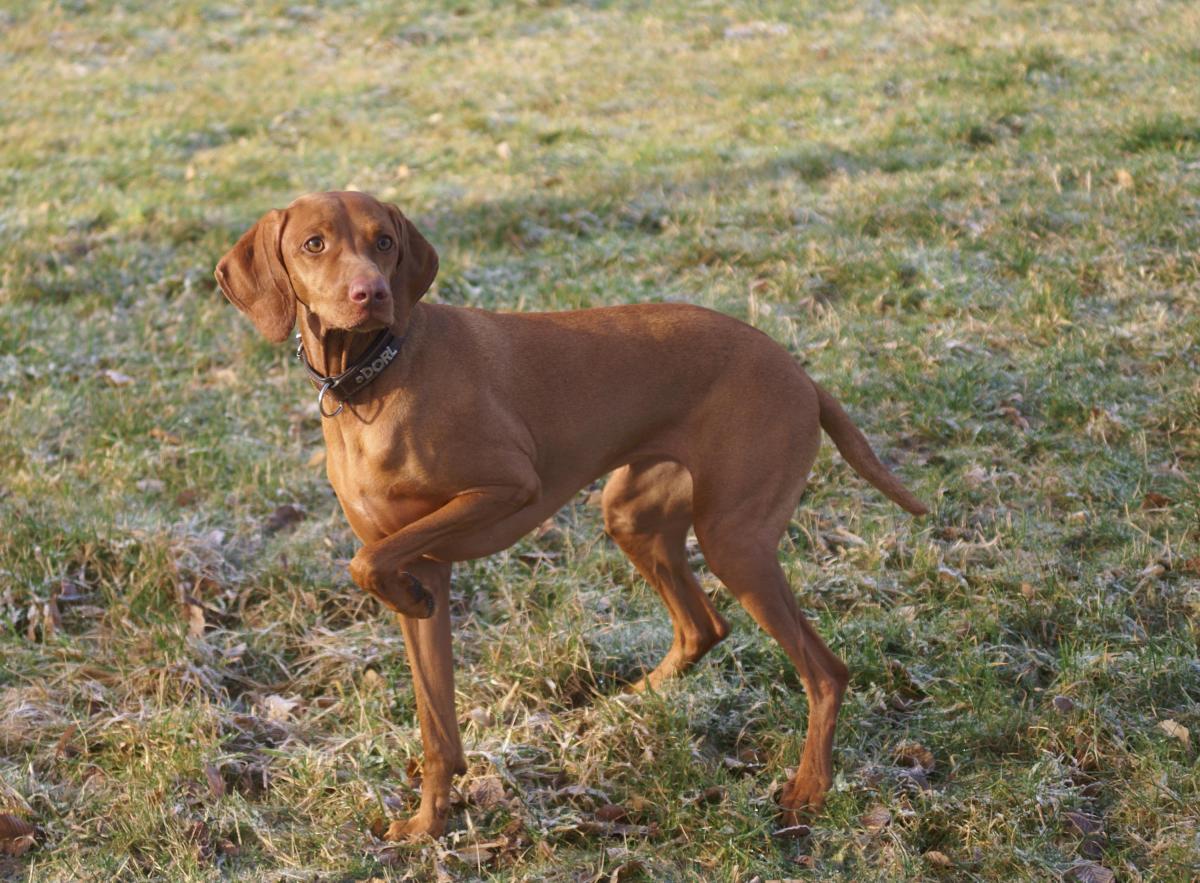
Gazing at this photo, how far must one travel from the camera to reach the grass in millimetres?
4285

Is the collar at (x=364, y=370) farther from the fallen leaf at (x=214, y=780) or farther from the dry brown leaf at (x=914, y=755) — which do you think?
the dry brown leaf at (x=914, y=755)

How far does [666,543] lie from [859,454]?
78 centimetres

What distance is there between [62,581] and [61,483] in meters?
0.93

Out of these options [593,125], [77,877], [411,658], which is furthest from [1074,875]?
[593,125]

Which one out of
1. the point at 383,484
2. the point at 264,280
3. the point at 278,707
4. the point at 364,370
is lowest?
the point at 278,707

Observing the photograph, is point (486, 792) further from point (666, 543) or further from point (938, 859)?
point (938, 859)

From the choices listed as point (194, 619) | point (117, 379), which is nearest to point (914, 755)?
point (194, 619)

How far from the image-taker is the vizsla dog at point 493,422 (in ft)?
12.8

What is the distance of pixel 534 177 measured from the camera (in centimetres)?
989

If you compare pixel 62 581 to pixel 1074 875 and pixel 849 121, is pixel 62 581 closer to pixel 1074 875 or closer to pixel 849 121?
pixel 1074 875

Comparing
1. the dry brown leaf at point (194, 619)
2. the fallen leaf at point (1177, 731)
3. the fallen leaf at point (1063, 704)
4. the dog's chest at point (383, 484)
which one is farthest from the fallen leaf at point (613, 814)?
the dry brown leaf at point (194, 619)

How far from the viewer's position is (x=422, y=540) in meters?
3.89

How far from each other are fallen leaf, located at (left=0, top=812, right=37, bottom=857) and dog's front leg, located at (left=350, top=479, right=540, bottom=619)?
144cm

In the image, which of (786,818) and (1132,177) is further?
(1132,177)
